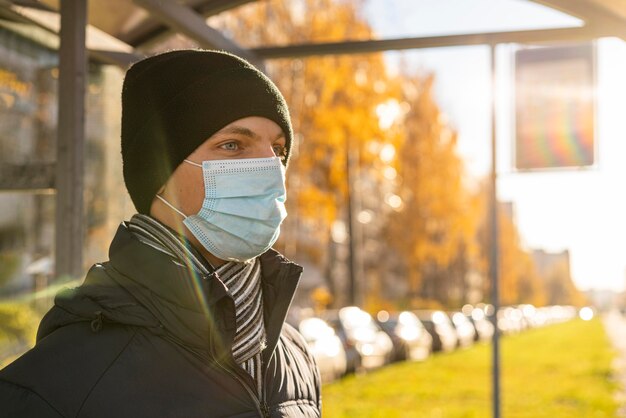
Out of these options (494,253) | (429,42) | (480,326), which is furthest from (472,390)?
(480,326)

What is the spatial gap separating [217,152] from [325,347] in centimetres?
1435

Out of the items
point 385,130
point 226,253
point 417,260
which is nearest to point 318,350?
point 385,130

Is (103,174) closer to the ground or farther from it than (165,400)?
farther from it

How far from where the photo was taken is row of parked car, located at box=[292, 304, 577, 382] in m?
16.7

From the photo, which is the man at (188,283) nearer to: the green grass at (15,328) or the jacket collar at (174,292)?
the jacket collar at (174,292)

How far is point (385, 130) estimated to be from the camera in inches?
928

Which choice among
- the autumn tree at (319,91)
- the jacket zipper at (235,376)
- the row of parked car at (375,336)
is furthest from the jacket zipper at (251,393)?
the autumn tree at (319,91)

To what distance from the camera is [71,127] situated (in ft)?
14.7

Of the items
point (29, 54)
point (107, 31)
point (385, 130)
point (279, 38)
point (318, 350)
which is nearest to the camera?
point (29, 54)

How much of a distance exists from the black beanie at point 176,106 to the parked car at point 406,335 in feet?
66.0

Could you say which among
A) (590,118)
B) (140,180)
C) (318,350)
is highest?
(590,118)

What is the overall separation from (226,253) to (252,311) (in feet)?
0.52

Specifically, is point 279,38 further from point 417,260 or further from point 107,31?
point 417,260

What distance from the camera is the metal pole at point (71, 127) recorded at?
4480 mm
